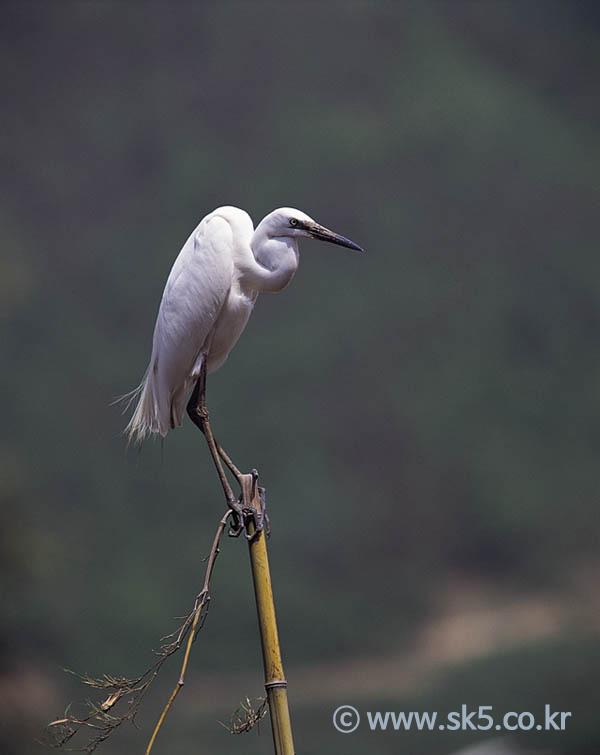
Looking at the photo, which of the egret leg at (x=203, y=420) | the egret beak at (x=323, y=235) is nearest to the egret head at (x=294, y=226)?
the egret beak at (x=323, y=235)

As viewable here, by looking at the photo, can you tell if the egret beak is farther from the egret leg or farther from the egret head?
the egret leg

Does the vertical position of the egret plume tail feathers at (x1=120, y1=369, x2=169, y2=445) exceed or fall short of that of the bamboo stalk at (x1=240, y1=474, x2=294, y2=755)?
it exceeds it

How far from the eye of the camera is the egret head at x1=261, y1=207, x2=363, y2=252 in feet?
5.76

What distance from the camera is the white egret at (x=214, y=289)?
5.85 ft

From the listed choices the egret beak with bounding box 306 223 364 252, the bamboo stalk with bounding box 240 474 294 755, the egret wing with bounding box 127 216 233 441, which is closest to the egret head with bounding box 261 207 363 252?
the egret beak with bounding box 306 223 364 252

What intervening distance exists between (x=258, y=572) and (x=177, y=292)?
0.63 metres

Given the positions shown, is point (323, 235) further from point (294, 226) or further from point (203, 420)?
point (203, 420)

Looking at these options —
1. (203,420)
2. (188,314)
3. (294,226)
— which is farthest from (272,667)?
(294,226)

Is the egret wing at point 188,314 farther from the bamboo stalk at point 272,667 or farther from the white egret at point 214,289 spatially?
the bamboo stalk at point 272,667

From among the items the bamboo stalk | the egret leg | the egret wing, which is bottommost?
the bamboo stalk

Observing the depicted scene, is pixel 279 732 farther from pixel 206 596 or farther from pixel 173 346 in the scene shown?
pixel 173 346

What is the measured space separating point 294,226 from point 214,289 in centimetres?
20

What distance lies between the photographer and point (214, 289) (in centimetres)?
182

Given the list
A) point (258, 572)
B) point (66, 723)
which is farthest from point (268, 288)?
point (66, 723)
